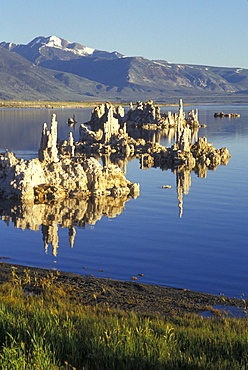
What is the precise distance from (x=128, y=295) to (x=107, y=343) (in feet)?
26.2

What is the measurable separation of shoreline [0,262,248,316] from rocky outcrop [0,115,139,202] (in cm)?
1628

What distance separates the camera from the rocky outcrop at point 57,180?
37.2 metres

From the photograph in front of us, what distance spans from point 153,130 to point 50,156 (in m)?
75.8

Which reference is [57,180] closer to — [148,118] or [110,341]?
[110,341]

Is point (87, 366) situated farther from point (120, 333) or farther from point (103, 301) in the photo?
point (103, 301)

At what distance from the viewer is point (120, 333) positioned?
11.2m

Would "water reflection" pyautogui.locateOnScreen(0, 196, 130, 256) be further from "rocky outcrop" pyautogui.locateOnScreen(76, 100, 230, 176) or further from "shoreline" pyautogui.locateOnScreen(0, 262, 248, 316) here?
"rocky outcrop" pyautogui.locateOnScreen(76, 100, 230, 176)

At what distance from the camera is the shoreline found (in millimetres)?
17103

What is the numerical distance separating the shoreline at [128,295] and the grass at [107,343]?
3794 millimetres

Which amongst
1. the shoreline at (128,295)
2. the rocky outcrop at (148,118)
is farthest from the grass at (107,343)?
the rocky outcrop at (148,118)

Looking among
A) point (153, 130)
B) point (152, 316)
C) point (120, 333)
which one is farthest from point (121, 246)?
point (153, 130)

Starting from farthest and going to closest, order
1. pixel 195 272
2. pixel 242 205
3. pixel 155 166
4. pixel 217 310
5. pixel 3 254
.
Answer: pixel 155 166 < pixel 242 205 < pixel 3 254 < pixel 195 272 < pixel 217 310

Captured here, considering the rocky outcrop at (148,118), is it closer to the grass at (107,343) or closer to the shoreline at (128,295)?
the shoreline at (128,295)

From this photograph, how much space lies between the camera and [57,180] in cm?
3878
